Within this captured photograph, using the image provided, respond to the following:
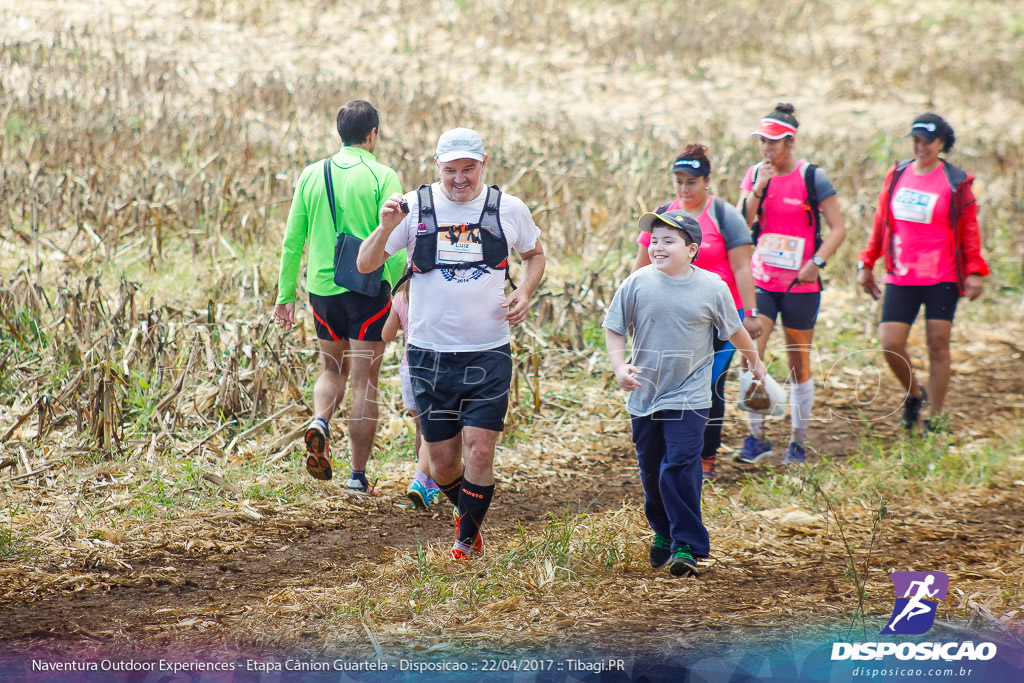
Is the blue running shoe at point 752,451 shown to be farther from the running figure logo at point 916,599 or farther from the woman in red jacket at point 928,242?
the running figure logo at point 916,599

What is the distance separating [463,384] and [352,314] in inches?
50.0

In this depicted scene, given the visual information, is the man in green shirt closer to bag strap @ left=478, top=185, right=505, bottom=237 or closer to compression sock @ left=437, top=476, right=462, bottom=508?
compression sock @ left=437, top=476, right=462, bottom=508

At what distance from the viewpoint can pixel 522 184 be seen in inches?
471

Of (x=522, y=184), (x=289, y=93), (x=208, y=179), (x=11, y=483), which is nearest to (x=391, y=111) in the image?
(x=289, y=93)

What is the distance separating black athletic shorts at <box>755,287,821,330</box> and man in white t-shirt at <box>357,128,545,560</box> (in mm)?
2431

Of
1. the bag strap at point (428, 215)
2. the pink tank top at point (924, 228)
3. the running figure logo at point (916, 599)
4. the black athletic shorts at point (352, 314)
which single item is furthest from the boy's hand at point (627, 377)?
the pink tank top at point (924, 228)

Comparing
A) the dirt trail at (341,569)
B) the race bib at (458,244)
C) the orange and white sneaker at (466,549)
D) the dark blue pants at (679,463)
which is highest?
the race bib at (458,244)

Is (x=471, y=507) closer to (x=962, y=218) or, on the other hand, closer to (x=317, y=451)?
(x=317, y=451)

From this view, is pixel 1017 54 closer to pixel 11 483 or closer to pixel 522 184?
pixel 522 184

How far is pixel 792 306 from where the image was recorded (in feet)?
21.5

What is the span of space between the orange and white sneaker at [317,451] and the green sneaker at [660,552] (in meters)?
1.95

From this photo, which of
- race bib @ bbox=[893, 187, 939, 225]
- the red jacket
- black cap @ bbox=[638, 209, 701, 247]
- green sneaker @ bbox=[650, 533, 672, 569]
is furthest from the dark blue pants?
the red jacket

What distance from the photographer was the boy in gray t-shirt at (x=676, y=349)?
15.4 feet

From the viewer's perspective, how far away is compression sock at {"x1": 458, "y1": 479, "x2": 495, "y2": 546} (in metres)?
4.79
